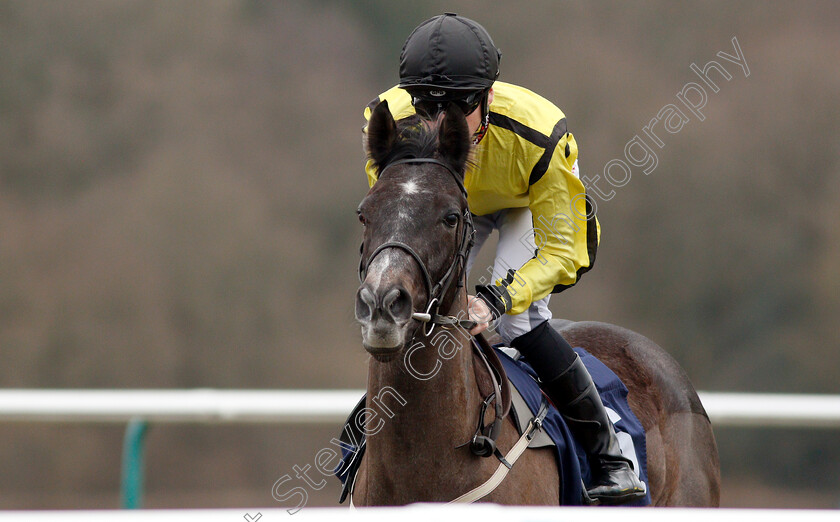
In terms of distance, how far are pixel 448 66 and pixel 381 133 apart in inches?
9.3

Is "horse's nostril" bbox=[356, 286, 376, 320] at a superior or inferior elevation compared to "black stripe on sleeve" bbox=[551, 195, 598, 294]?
inferior

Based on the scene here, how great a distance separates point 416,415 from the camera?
2.11 metres

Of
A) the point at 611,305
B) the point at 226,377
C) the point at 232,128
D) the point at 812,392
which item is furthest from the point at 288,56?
the point at 812,392

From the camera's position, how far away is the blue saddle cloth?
2.43 m

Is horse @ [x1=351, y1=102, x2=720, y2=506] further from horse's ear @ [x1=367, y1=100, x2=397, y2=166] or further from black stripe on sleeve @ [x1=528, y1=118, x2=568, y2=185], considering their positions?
black stripe on sleeve @ [x1=528, y1=118, x2=568, y2=185]

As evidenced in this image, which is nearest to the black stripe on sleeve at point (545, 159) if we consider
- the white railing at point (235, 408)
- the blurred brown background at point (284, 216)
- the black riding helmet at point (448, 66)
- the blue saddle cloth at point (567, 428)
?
the black riding helmet at point (448, 66)

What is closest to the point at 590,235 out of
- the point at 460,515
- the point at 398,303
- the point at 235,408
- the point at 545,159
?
the point at 545,159

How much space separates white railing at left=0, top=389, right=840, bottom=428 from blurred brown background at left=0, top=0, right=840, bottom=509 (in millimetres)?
2422

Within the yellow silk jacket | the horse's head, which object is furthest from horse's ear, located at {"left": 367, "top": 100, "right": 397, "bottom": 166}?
the yellow silk jacket

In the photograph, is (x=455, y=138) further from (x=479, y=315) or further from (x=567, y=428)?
(x=567, y=428)

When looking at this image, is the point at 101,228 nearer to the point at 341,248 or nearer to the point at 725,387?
the point at 341,248

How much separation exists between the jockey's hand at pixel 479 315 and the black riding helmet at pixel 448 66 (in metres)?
0.48

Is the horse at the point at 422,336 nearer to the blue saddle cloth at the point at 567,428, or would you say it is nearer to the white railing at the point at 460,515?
the blue saddle cloth at the point at 567,428

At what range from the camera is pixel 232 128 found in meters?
6.00
